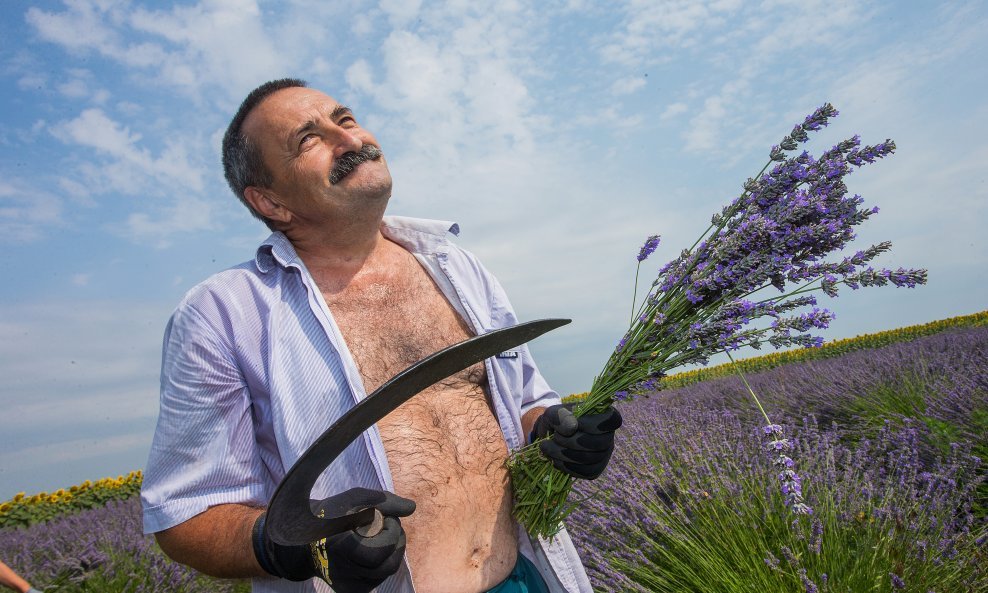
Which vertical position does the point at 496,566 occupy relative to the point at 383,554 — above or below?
below

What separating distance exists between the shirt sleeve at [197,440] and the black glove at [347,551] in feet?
0.78

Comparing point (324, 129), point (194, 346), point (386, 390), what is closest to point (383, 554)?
point (386, 390)

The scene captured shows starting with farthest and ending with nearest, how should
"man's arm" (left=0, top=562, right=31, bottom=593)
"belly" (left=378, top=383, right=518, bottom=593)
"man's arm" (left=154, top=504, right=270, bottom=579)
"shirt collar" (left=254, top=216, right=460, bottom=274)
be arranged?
"man's arm" (left=0, top=562, right=31, bottom=593) → "shirt collar" (left=254, top=216, right=460, bottom=274) → "belly" (left=378, top=383, right=518, bottom=593) → "man's arm" (left=154, top=504, right=270, bottom=579)

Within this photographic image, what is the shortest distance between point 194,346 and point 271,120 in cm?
97

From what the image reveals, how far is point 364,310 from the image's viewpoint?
2.14 meters

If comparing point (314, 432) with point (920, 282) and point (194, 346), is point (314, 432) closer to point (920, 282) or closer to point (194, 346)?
point (194, 346)

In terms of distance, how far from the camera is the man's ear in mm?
2334

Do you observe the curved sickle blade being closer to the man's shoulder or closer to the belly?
the belly

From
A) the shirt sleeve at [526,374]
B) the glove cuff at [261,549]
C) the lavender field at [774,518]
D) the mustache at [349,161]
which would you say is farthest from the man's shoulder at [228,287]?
the lavender field at [774,518]

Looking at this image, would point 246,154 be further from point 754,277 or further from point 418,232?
point 754,277

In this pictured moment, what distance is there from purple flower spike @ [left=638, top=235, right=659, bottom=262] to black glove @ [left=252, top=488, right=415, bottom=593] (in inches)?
41.1

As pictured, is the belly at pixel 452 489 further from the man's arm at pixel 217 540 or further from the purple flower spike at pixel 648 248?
the purple flower spike at pixel 648 248

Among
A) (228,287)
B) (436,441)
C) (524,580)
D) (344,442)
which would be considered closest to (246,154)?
(228,287)

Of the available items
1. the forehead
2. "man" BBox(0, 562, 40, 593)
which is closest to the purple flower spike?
the forehead
